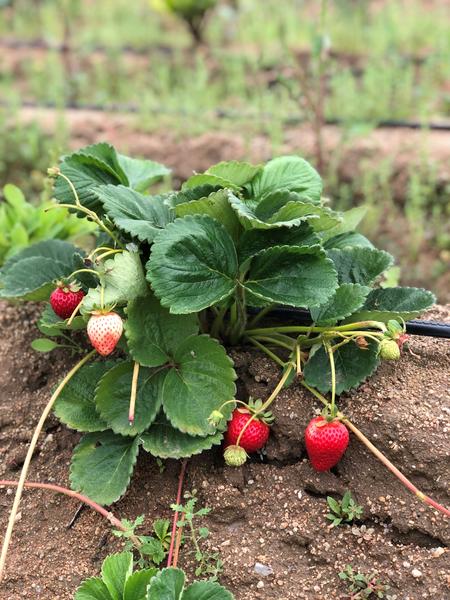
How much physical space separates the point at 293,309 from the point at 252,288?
308mm

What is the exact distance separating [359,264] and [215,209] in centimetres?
41

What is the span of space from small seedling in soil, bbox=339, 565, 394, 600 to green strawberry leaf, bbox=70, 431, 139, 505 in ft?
1.66

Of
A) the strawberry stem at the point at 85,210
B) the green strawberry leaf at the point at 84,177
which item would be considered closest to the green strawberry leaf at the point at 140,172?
the green strawberry leaf at the point at 84,177

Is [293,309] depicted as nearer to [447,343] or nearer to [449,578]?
[447,343]

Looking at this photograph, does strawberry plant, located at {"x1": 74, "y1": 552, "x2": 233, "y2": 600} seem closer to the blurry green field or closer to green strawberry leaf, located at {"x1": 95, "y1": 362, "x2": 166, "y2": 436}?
green strawberry leaf, located at {"x1": 95, "y1": 362, "x2": 166, "y2": 436}

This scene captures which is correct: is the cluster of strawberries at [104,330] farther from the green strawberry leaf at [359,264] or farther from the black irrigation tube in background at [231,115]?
the black irrigation tube in background at [231,115]

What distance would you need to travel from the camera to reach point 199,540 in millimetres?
1648

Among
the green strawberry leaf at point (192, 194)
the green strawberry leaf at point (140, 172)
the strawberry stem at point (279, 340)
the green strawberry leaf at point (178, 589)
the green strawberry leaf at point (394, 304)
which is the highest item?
the green strawberry leaf at point (192, 194)

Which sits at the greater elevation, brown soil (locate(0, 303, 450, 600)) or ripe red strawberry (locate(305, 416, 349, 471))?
ripe red strawberry (locate(305, 416, 349, 471))

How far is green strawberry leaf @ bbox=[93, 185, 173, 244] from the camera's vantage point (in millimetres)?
1684

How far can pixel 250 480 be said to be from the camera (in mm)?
1749

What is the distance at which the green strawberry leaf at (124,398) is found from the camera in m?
1.68

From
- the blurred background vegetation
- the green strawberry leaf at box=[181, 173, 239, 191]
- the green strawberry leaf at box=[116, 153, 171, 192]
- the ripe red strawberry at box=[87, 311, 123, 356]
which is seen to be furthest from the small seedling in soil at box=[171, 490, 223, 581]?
the blurred background vegetation

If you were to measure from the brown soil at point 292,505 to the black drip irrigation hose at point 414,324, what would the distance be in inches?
2.6
